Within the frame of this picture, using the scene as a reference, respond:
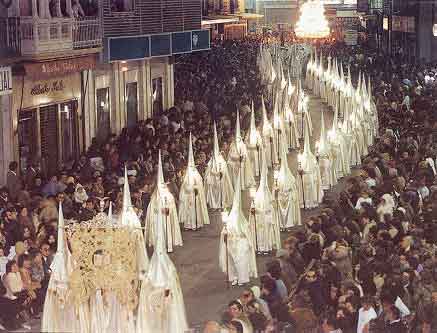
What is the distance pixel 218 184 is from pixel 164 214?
3.71 m

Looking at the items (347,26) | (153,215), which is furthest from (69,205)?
(347,26)

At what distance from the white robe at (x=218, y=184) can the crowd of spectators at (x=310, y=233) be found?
1.43ft

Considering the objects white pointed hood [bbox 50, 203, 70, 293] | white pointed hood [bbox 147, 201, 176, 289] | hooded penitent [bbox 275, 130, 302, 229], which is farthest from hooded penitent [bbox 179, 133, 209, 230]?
white pointed hood [bbox 147, 201, 176, 289]

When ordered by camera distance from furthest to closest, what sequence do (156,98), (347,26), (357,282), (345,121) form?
1. (347,26)
2. (156,98)
3. (345,121)
4. (357,282)

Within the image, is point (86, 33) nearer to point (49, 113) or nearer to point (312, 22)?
point (49, 113)

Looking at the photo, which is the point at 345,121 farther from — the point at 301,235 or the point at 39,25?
the point at 301,235

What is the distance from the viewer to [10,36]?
944 inches

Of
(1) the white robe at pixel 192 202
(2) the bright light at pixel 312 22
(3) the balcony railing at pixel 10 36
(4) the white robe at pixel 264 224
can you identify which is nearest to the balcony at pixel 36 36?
(3) the balcony railing at pixel 10 36

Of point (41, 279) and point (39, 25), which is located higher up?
point (39, 25)

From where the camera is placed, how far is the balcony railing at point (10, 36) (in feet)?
77.8

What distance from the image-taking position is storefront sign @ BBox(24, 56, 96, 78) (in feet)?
79.3

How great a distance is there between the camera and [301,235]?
17.0m

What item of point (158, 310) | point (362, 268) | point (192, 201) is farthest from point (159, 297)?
point (192, 201)

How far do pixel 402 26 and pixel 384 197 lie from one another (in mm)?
35932
